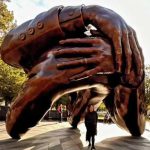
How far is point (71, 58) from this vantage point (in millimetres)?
7988

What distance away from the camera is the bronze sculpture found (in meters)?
7.84

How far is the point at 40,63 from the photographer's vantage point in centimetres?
859

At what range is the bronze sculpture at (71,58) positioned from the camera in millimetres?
7844

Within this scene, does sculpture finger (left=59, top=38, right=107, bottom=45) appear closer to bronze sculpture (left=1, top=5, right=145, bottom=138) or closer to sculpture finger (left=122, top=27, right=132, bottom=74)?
bronze sculpture (left=1, top=5, right=145, bottom=138)

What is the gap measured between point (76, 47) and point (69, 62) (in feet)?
1.37

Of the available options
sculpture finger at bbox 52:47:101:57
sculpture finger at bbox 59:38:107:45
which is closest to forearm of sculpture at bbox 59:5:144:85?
sculpture finger at bbox 59:38:107:45

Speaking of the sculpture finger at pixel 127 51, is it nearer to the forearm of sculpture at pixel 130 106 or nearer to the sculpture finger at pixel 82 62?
the sculpture finger at pixel 82 62

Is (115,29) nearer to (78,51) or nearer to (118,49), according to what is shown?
(118,49)

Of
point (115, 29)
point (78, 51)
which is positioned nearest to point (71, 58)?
point (78, 51)

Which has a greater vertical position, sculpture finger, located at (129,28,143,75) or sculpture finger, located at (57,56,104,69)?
sculpture finger, located at (129,28,143,75)

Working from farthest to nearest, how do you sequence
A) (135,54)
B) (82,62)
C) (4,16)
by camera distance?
(4,16), (135,54), (82,62)

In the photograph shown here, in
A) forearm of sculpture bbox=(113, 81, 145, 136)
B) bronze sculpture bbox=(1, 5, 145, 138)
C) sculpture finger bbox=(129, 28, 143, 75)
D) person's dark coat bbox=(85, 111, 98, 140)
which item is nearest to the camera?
bronze sculpture bbox=(1, 5, 145, 138)

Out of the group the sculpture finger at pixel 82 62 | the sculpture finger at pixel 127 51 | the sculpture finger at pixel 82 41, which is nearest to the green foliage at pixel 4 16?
the sculpture finger at pixel 82 41

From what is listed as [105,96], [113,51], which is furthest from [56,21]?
[105,96]
